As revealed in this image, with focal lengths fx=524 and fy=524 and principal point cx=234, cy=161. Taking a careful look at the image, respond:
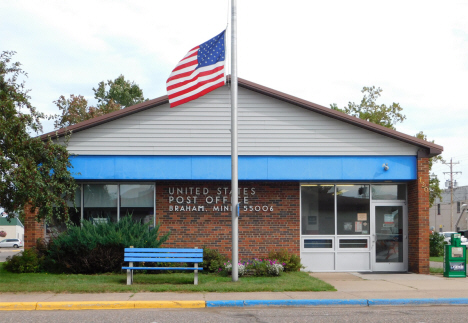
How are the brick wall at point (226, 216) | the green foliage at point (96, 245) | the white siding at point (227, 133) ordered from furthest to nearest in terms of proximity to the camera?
the brick wall at point (226, 216) < the white siding at point (227, 133) < the green foliage at point (96, 245)

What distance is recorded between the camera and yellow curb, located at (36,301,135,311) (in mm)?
9812

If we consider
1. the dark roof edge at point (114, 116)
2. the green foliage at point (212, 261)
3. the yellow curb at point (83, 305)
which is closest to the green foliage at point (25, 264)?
the dark roof edge at point (114, 116)

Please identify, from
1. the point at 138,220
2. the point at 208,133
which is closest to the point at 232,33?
the point at 208,133

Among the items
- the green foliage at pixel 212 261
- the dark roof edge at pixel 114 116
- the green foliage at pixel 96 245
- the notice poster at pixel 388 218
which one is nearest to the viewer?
the green foliage at pixel 96 245

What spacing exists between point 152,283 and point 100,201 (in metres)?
4.42

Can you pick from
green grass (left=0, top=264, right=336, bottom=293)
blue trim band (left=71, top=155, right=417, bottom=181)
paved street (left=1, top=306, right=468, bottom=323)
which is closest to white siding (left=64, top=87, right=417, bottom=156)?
blue trim band (left=71, top=155, right=417, bottom=181)

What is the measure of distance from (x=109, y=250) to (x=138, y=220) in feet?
6.05

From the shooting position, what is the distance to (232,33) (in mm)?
12703

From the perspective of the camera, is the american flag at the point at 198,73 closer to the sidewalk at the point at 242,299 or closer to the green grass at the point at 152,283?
the green grass at the point at 152,283

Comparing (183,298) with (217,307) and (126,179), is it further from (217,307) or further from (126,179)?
(126,179)

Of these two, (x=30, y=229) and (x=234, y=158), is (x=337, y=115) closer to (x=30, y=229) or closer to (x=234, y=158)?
(x=234, y=158)

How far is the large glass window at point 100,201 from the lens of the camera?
16.0 meters

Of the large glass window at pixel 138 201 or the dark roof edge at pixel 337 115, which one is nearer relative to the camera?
the dark roof edge at pixel 337 115

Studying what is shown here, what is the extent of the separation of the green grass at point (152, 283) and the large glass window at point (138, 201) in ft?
7.58
